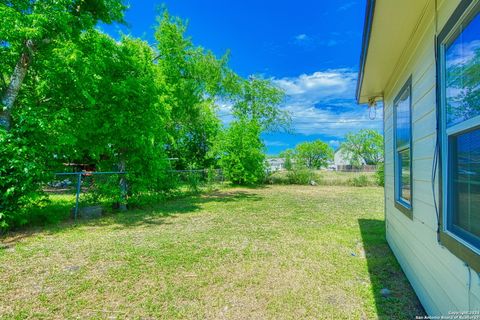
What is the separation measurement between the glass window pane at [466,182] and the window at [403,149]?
124 centimetres

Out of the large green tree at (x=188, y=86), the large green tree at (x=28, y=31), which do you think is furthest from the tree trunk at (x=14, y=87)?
the large green tree at (x=188, y=86)

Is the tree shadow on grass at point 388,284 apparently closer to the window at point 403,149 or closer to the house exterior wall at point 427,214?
the house exterior wall at point 427,214

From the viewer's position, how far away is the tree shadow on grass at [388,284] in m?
2.32

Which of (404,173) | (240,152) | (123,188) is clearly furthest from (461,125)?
(240,152)

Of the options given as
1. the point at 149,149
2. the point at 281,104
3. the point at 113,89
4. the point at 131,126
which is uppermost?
the point at 281,104

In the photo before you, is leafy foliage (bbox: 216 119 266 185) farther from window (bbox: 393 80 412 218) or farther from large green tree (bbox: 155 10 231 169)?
window (bbox: 393 80 412 218)

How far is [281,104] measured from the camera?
21312 millimetres

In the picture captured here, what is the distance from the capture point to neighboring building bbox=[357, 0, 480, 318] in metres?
1.49

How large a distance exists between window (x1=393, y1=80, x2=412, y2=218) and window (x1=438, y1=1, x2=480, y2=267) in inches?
45.3

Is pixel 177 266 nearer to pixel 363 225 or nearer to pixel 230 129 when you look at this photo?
pixel 363 225

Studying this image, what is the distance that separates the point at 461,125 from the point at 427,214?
1022 mm

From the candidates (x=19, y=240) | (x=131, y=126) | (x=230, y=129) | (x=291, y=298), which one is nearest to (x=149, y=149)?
(x=131, y=126)

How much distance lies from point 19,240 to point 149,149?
12.1ft

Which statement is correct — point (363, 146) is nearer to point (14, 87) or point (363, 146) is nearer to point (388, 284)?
point (388, 284)
